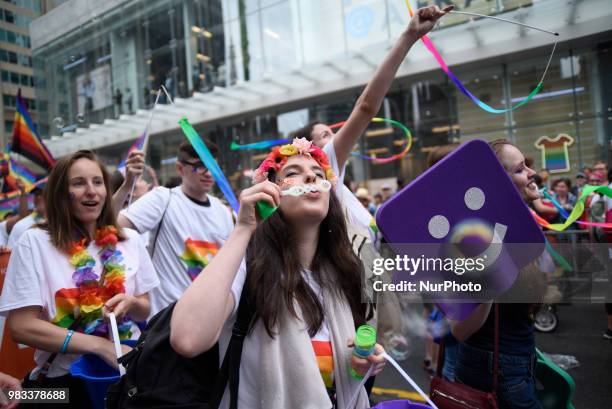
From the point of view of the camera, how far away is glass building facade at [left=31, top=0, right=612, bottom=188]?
990 centimetres

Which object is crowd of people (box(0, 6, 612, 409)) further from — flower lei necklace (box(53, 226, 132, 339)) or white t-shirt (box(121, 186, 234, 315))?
white t-shirt (box(121, 186, 234, 315))

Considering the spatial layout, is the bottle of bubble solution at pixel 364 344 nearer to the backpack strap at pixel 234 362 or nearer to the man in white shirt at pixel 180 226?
the backpack strap at pixel 234 362

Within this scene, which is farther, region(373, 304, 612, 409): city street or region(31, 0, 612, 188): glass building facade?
region(31, 0, 612, 188): glass building facade

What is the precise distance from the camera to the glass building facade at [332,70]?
9.90m

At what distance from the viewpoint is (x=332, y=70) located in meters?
12.2

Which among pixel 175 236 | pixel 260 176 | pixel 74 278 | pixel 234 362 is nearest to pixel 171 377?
pixel 234 362

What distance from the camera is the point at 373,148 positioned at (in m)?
13.1

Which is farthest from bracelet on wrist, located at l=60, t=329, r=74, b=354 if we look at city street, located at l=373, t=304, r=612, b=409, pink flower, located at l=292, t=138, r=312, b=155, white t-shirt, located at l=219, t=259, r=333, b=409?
city street, located at l=373, t=304, r=612, b=409

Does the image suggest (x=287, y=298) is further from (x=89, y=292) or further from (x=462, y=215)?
(x=89, y=292)

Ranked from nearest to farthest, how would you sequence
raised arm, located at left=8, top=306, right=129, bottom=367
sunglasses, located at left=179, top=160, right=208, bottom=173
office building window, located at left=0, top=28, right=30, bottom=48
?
1. raised arm, located at left=8, top=306, right=129, bottom=367
2. sunglasses, located at left=179, top=160, right=208, bottom=173
3. office building window, located at left=0, top=28, right=30, bottom=48

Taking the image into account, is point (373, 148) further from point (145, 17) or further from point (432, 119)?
point (145, 17)

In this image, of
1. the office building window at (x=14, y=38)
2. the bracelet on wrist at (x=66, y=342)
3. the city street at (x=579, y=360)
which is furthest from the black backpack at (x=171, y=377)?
the office building window at (x=14, y=38)

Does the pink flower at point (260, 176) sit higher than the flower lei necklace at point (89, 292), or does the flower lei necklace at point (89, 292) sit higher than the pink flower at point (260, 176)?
the pink flower at point (260, 176)

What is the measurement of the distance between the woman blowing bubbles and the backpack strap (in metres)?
0.02
